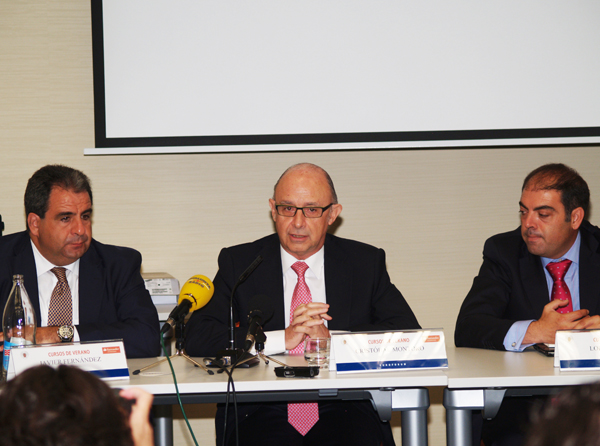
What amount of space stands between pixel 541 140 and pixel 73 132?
269 cm

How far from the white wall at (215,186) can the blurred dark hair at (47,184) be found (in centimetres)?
94

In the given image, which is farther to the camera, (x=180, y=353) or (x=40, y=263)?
(x=40, y=263)

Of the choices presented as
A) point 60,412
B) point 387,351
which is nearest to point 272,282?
point 387,351

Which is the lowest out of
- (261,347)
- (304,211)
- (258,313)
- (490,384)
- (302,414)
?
(302,414)

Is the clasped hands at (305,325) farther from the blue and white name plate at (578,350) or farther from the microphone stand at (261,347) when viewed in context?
the blue and white name plate at (578,350)

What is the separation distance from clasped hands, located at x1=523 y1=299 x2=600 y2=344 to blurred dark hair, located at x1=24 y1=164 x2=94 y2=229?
196 cm

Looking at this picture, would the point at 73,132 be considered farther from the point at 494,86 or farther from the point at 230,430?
the point at 494,86

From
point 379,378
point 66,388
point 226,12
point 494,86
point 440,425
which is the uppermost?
point 226,12

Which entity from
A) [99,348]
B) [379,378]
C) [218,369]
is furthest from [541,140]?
[99,348]

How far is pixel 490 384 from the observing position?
1.99m

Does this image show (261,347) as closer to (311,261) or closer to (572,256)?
(311,261)

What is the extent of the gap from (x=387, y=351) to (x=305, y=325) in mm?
381

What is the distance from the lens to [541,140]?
3.56m

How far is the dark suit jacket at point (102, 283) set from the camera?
8.74 ft
